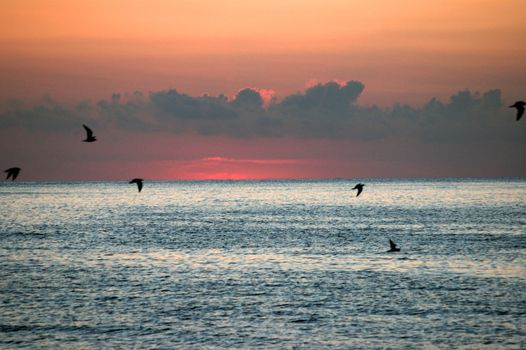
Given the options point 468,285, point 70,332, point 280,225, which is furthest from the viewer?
point 280,225

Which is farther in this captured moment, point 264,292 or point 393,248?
point 393,248

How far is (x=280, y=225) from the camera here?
9638 cm

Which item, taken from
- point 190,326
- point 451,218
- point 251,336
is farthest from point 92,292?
point 451,218

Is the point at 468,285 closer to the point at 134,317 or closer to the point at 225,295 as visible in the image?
the point at 225,295

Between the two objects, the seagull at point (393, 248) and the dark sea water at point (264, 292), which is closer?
the dark sea water at point (264, 292)

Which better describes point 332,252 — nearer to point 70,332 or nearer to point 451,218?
point 70,332

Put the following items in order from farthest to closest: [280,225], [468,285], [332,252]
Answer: [280,225] < [332,252] < [468,285]

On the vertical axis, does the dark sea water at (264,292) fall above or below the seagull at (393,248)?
below

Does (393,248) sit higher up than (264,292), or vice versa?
(393,248)

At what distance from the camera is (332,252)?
62625 millimetres

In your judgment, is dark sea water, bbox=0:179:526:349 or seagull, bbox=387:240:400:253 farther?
seagull, bbox=387:240:400:253

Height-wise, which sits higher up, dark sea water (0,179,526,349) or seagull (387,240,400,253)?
seagull (387,240,400,253)

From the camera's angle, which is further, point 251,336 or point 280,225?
point 280,225

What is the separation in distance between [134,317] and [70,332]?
144 inches
